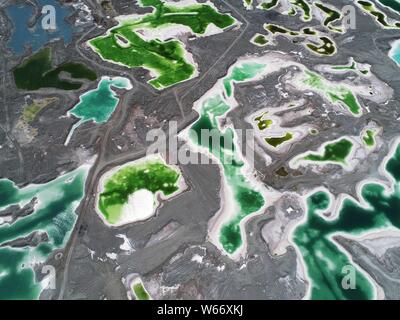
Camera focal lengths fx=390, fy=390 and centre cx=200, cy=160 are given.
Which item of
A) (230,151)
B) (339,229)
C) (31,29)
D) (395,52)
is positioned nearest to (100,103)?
(230,151)

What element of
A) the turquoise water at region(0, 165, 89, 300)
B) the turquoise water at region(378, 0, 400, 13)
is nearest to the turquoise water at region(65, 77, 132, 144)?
the turquoise water at region(0, 165, 89, 300)

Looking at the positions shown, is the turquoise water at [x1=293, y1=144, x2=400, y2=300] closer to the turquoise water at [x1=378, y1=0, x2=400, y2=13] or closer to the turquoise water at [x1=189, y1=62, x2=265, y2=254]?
the turquoise water at [x1=189, y1=62, x2=265, y2=254]

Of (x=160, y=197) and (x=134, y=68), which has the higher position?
(x=134, y=68)

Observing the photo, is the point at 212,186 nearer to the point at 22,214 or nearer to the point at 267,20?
the point at 22,214

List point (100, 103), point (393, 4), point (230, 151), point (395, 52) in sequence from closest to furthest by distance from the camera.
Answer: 1. point (230, 151)
2. point (100, 103)
3. point (395, 52)
4. point (393, 4)

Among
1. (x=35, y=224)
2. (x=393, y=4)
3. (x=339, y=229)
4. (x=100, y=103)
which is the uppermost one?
(x=393, y=4)

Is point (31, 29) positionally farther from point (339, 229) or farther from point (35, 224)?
point (339, 229)

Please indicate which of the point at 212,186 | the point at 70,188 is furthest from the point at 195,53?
the point at 70,188
